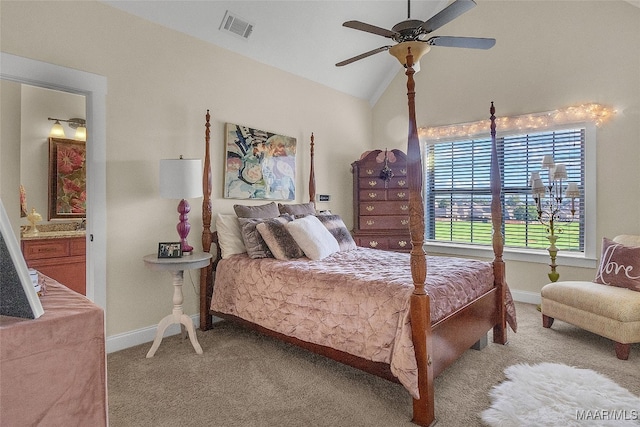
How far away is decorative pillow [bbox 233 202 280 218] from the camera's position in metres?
3.38

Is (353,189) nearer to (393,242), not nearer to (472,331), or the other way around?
(393,242)

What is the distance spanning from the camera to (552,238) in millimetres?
3723

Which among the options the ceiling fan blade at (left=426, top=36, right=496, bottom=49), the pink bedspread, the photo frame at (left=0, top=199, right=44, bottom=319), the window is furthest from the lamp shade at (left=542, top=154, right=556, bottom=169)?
the photo frame at (left=0, top=199, right=44, bottom=319)

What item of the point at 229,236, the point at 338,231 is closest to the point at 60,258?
the point at 229,236

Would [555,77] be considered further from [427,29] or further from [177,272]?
[177,272]

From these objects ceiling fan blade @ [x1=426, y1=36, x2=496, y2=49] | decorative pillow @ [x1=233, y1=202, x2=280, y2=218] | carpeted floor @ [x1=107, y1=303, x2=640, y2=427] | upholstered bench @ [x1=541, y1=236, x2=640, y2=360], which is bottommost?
carpeted floor @ [x1=107, y1=303, x2=640, y2=427]

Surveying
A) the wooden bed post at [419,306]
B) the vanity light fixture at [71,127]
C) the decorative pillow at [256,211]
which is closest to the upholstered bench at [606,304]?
the wooden bed post at [419,306]

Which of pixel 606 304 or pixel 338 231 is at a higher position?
pixel 338 231

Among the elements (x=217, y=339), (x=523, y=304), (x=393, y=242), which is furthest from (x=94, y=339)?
(x=523, y=304)

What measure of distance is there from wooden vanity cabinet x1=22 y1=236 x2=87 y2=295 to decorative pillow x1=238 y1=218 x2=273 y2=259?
70.5 inches

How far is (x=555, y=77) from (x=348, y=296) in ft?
11.8

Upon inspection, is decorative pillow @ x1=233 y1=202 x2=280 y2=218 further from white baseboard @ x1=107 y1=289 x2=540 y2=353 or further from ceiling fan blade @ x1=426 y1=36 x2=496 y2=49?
ceiling fan blade @ x1=426 y1=36 x2=496 y2=49

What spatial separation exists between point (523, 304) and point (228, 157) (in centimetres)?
366

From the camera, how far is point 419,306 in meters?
1.88
